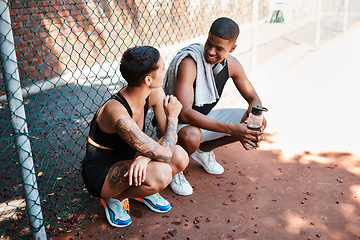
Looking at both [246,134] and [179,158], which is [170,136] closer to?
[179,158]

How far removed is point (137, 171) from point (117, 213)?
1.83ft

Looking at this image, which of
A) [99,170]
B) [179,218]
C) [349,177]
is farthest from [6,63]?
[349,177]

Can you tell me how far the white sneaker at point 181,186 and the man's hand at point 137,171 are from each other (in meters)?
0.83

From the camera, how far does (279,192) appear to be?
323cm

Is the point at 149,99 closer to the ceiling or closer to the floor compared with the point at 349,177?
closer to the ceiling

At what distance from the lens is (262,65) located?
8109 mm

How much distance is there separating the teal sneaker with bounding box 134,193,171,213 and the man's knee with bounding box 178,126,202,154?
49 centimetres

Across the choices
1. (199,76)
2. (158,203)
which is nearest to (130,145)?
(158,203)

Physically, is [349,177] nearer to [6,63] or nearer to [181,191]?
[181,191]

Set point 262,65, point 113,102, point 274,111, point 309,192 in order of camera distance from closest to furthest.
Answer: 1. point 113,102
2. point 309,192
3. point 274,111
4. point 262,65

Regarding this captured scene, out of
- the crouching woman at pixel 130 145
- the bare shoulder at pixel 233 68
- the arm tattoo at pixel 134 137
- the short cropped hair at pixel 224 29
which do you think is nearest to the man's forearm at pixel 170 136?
the crouching woman at pixel 130 145

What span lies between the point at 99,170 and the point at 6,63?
0.95 m

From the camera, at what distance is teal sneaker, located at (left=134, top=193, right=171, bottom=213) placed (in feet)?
9.86

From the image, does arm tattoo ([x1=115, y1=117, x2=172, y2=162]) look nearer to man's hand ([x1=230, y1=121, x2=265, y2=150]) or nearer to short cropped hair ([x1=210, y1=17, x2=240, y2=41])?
man's hand ([x1=230, y1=121, x2=265, y2=150])
